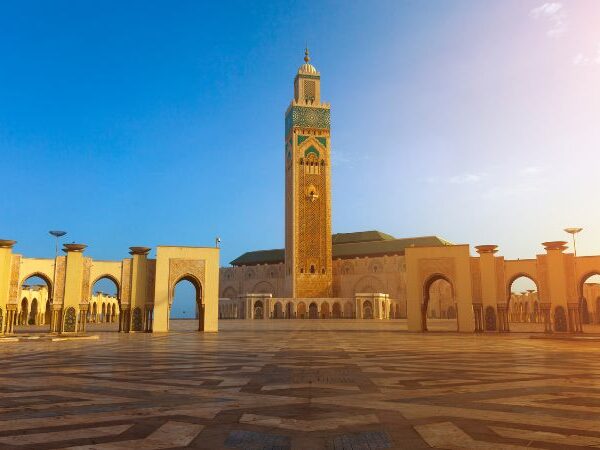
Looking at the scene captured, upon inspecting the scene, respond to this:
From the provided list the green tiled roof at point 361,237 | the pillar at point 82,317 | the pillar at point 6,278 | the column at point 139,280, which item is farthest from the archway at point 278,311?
the pillar at point 6,278

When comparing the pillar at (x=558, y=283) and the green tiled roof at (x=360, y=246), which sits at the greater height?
the green tiled roof at (x=360, y=246)

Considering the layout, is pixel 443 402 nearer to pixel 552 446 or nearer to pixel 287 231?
pixel 552 446

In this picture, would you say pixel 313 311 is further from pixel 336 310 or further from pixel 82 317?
pixel 82 317

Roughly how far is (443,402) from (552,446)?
1551mm

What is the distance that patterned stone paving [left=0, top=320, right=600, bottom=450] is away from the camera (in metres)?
3.22

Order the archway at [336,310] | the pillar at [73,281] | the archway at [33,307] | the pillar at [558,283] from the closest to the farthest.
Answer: the pillar at [558,283] → the pillar at [73,281] → the archway at [33,307] → the archway at [336,310]

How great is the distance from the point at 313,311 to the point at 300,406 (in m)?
48.7

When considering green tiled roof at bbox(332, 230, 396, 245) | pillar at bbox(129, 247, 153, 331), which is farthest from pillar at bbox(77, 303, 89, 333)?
green tiled roof at bbox(332, 230, 396, 245)

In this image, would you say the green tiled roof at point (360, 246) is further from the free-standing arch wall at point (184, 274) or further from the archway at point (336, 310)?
the free-standing arch wall at point (184, 274)

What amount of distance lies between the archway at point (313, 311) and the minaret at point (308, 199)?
1.67m

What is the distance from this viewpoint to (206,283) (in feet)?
74.4

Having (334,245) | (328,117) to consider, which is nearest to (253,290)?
(334,245)

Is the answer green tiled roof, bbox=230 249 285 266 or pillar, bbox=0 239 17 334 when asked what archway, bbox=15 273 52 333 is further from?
green tiled roof, bbox=230 249 285 266

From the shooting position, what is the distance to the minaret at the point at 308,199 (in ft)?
179
